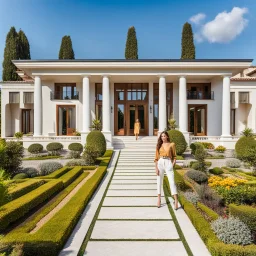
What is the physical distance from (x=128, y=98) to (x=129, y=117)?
1969 mm

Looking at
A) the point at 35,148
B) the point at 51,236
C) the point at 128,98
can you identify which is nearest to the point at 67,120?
the point at 35,148

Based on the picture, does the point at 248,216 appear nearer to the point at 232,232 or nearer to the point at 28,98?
the point at 232,232

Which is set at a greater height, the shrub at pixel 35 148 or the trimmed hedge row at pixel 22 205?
the shrub at pixel 35 148

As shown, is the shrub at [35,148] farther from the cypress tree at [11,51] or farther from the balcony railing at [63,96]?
the cypress tree at [11,51]

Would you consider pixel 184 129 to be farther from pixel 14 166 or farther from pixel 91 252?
pixel 91 252

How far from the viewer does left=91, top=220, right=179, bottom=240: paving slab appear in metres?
5.23

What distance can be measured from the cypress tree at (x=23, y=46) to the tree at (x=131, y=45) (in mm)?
15504

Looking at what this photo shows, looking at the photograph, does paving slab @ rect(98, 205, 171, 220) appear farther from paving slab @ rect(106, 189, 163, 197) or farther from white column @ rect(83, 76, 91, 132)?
white column @ rect(83, 76, 91, 132)

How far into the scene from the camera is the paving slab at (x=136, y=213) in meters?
6.38

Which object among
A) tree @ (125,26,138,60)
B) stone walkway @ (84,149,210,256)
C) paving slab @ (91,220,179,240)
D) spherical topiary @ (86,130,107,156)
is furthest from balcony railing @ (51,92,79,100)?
paving slab @ (91,220,179,240)

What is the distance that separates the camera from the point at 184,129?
65.4 feet

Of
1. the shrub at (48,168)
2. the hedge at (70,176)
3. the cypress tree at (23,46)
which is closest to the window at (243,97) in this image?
the hedge at (70,176)

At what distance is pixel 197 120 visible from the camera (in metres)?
24.0

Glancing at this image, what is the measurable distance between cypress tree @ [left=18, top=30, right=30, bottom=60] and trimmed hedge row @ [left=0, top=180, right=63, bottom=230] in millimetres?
31057
